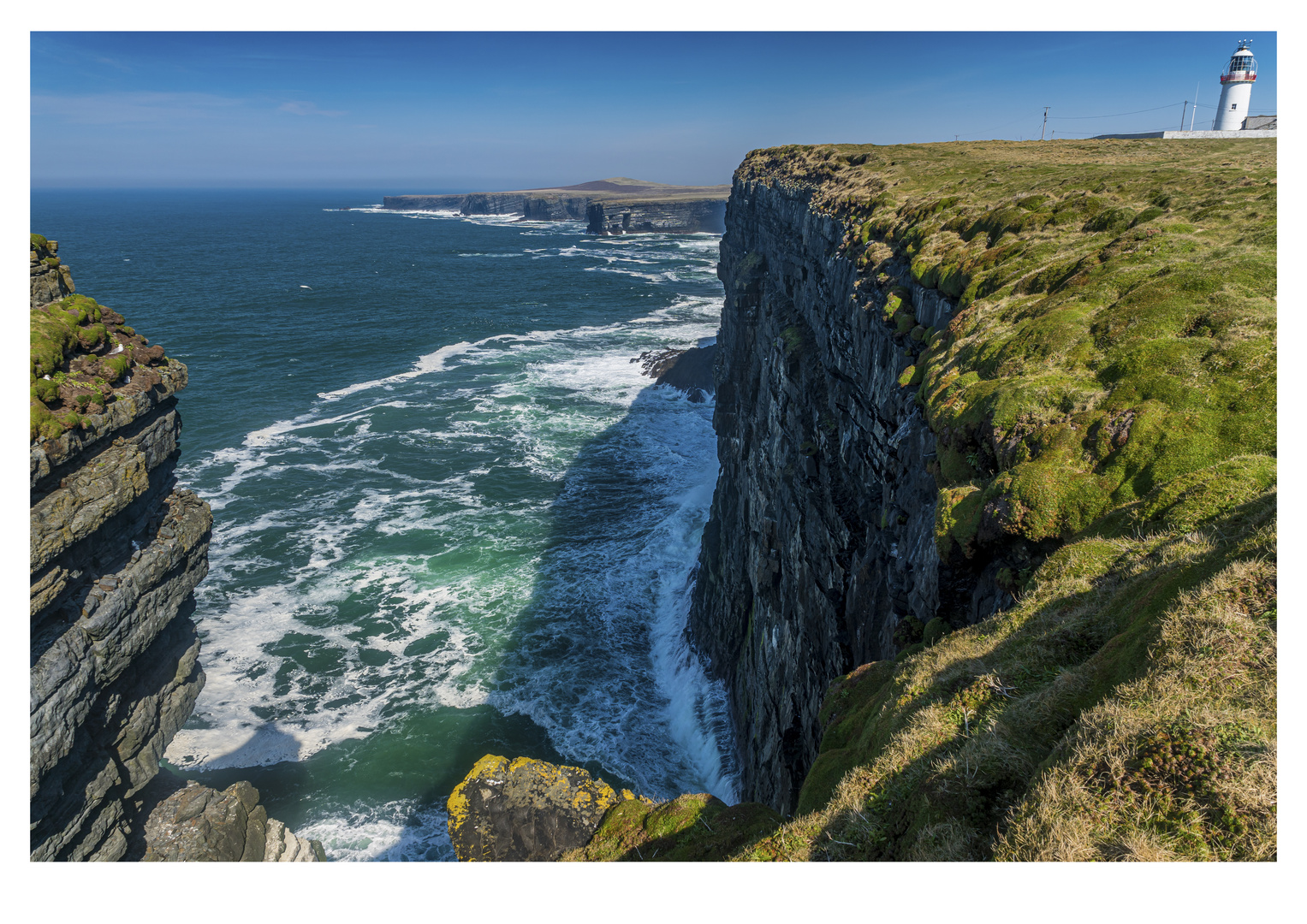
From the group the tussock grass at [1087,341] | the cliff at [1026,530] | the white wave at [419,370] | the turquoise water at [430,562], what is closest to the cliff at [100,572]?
the turquoise water at [430,562]

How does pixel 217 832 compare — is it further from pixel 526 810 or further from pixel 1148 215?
pixel 1148 215

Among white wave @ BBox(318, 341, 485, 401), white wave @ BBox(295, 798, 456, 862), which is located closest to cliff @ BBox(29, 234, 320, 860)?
white wave @ BBox(295, 798, 456, 862)

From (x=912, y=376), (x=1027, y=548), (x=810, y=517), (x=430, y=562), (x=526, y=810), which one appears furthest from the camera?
(x=430, y=562)

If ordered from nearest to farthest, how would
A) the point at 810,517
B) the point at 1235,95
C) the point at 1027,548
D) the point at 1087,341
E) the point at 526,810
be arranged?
the point at 1027,548 < the point at 1087,341 < the point at 526,810 < the point at 810,517 < the point at 1235,95

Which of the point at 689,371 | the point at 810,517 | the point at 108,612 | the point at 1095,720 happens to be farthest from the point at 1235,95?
the point at 108,612

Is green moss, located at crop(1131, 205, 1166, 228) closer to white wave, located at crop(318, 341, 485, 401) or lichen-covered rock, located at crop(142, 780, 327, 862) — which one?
lichen-covered rock, located at crop(142, 780, 327, 862)
